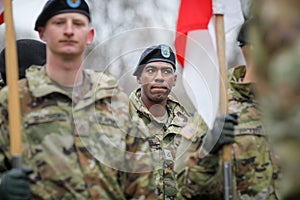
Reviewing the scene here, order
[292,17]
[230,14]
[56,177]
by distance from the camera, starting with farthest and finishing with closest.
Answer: [230,14], [56,177], [292,17]

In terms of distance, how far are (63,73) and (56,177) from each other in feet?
1.83

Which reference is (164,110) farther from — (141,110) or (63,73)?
(63,73)

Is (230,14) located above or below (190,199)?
above

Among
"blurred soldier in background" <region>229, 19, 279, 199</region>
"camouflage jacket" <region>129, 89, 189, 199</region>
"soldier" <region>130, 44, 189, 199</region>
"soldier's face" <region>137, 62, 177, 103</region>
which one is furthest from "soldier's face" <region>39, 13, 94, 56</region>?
"soldier's face" <region>137, 62, 177, 103</region>

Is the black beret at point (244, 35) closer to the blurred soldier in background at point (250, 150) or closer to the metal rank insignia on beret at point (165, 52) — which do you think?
the blurred soldier in background at point (250, 150)

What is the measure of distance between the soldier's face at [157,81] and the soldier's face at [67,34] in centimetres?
223

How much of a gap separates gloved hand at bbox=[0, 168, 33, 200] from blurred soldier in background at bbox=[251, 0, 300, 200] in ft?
7.21

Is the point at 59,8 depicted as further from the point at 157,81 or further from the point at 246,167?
the point at 157,81

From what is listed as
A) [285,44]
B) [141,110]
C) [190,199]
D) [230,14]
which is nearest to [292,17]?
[285,44]

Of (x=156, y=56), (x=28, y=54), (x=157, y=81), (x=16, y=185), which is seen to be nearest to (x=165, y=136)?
(x=157, y=81)

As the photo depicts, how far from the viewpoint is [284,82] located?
4.80ft

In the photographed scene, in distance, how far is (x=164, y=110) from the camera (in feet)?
21.1

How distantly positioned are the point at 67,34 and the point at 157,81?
2.47m

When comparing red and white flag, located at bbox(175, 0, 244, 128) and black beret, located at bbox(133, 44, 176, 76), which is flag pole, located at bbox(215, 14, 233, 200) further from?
black beret, located at bbox(133, 44, 176, 76)
